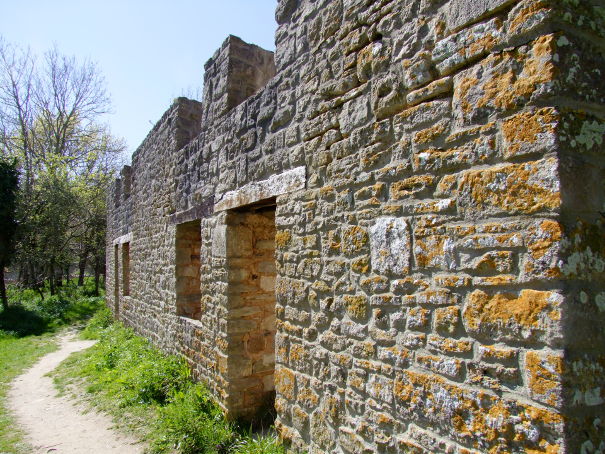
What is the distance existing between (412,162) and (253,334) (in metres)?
2.90

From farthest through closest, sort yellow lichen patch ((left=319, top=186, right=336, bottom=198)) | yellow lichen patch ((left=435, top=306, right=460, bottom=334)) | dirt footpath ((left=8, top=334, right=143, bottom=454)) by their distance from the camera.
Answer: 1. dirt footpath ((left=8, top=334, right=143, bottom=454))
2. yellow lichen patch ((left=319, top=186, right=336, bottom=198))
3. yellow lichen patch ((left=435, top=306, right=460, bottom=334))

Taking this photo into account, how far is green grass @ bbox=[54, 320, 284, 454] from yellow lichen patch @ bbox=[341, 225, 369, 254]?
1.80m

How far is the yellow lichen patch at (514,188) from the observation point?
5.42ft

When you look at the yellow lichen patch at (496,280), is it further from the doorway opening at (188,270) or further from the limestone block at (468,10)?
the doorway opening at (188,270)

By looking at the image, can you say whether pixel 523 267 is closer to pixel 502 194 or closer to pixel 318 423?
pixel 502 194

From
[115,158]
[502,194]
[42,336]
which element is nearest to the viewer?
[502,194]

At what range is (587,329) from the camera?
5.36ft

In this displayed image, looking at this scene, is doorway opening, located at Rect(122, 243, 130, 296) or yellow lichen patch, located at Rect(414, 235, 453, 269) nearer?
yellow lichen patch, located at Rect(414, 235, 453, 269)

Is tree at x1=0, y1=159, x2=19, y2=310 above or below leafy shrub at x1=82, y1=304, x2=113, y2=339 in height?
above

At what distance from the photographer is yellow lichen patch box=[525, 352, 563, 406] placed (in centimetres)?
158

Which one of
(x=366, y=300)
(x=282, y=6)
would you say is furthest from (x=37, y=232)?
(x=366, y=300)

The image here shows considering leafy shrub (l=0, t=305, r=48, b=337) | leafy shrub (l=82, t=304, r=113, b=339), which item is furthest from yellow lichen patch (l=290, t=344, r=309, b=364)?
leafy shrub (l=0, t=305, r=48, b=337)

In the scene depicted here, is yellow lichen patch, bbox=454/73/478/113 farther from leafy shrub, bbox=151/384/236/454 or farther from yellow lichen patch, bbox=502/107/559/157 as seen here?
leafy shrub, bbox=151/384/236/454

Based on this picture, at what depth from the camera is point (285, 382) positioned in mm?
3377
